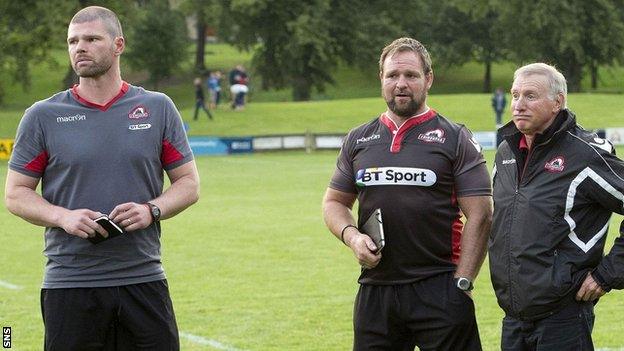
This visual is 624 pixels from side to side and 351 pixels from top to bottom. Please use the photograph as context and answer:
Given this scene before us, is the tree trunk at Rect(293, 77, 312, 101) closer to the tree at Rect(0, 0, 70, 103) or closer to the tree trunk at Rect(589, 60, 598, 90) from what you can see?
the tree trunk at Rect(589, 60, 598, 90)

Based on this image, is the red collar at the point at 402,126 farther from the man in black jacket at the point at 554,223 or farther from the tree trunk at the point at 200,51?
the tree trunk at the point at 200,51

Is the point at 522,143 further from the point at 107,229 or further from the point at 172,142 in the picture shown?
the point at 107,229

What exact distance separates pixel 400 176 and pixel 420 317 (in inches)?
27.3

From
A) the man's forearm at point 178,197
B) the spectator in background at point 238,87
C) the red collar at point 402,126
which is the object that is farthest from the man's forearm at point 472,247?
the spectator in background at point 238,87

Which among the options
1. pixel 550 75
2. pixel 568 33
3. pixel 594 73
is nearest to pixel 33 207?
pixel 550 75

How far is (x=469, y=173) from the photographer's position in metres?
5.54

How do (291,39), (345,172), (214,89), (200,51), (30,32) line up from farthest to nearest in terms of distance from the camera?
(200,51)
(291,39)
(214,89)
(30,32)
(345,172)

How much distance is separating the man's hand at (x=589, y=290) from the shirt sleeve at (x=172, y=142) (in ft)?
6.58

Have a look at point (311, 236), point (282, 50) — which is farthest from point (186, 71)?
point (311, 236)

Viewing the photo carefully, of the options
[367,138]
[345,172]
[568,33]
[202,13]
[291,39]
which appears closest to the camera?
[367,138]

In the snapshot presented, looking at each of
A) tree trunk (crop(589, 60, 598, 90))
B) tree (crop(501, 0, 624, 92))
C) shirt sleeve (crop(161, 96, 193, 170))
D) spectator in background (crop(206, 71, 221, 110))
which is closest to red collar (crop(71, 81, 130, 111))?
shirt sleeve (crop(161, 96, 193, 170))

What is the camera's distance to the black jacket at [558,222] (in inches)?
216

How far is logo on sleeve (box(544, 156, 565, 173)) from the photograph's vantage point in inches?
218

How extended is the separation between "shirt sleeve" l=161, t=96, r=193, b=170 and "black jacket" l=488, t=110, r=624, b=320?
1.57 meters
